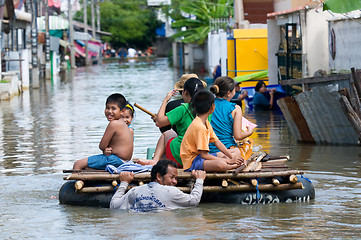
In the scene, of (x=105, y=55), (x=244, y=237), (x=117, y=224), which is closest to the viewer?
(x=244, y=237)

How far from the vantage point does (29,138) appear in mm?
15648

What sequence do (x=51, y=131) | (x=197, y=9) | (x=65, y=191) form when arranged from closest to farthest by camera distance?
(x=65, y=191) < (x=51, y=131) < (x=197, y=9)

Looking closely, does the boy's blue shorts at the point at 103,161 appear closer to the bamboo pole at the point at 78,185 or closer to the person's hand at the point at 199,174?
the bamboo pole at the point at 78,185

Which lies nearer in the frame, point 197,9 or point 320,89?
point 320,89

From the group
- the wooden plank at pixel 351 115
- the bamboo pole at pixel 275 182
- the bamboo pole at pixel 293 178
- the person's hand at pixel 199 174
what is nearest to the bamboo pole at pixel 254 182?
the bamboo pole at pixel 275 182

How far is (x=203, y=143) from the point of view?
8.43 metres

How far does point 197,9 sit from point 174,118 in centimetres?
3645

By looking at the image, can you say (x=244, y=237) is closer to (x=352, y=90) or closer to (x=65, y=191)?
(x=65, y=191)

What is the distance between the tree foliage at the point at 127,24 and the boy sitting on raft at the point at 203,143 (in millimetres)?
78370

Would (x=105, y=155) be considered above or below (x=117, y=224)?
above

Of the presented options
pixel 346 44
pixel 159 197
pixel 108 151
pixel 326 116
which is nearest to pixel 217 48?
pixel 346 44

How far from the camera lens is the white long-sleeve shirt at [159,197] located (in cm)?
821

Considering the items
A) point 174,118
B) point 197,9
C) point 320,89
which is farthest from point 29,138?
point 197,9

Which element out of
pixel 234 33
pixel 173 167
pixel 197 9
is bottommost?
pixel 173 167
